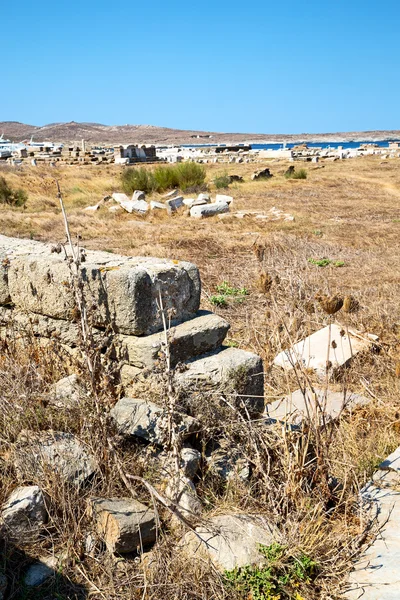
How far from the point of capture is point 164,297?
11.4ft

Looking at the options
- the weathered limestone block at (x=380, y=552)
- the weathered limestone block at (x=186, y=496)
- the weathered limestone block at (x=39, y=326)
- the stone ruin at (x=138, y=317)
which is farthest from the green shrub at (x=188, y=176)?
the weathered limestone block at (x=186, y=496)

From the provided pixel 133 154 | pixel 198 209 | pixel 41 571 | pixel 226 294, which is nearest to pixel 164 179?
pixel 198 209

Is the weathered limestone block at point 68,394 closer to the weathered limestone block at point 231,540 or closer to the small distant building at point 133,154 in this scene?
the weathered limestone block at point 231,540

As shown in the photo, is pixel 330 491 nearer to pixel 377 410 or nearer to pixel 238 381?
pixel 238 381

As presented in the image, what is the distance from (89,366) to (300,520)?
1.34 metres

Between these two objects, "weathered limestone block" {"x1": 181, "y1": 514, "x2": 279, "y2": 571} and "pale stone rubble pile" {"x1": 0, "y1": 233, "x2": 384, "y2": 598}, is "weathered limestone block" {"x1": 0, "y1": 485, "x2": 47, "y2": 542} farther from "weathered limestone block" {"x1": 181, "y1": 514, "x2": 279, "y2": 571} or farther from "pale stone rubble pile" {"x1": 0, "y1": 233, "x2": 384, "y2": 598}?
"weathered limestone block" {"x1": 181, "y1": 514, "x2": 279, "y2": 571}

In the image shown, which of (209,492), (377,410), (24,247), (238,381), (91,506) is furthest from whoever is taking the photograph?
(24,247)

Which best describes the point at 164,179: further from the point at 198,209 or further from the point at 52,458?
the point at 52,458

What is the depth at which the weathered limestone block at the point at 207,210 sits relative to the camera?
14.4 metres

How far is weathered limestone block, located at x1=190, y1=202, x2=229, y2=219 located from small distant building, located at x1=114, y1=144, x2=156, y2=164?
20076mm

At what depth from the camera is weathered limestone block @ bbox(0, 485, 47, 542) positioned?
8.02 feet

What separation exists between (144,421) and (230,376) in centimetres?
62

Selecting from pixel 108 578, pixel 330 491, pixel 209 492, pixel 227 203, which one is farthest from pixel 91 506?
pixel 227 203

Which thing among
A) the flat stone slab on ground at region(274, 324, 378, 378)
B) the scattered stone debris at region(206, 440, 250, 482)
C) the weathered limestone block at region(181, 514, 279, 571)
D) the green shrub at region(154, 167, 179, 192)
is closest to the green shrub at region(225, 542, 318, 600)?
the weathered limestone block at region(181, 514, 279, 571)
